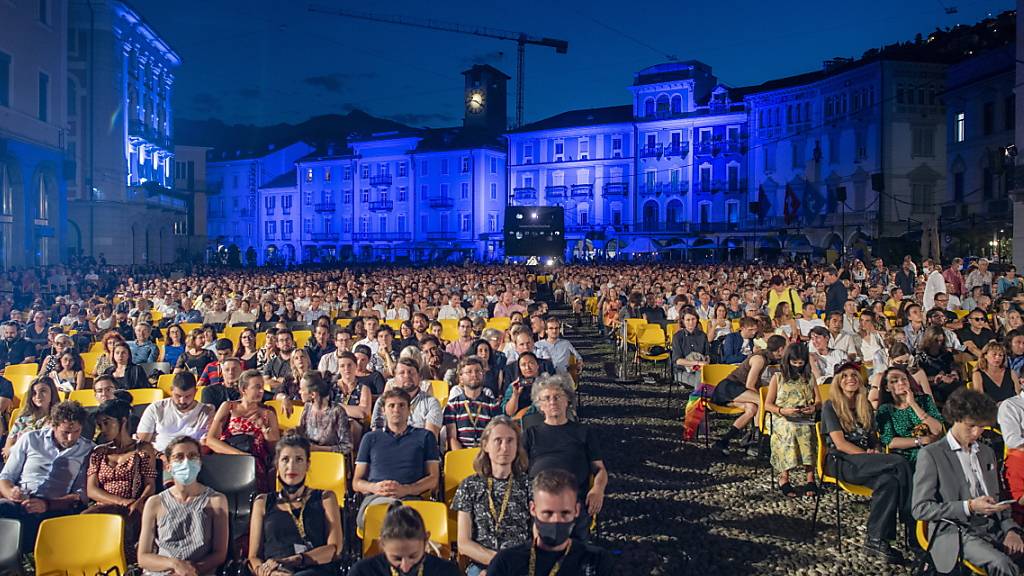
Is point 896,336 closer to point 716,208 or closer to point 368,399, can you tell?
point 368,399

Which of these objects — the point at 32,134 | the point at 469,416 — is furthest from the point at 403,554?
the point at 32,134

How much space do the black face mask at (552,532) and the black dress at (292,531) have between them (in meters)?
1.63

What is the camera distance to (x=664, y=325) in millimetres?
14789

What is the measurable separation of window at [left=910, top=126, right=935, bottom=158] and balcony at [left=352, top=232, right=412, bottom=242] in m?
41.2

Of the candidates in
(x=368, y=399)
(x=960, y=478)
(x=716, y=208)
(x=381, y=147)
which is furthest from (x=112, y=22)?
(x=960, y=478)

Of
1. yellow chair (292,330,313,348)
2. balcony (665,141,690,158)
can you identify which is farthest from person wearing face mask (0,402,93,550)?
balcony (665,141,690,158)

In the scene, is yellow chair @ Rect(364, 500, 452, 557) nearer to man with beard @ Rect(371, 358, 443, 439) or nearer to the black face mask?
the black face mask

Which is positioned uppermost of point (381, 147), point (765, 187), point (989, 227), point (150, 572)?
point (381, 147)

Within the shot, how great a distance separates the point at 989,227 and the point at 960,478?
32.0m

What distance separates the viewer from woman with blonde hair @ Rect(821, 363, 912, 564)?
6.19 metres

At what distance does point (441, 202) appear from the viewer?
71.2 m

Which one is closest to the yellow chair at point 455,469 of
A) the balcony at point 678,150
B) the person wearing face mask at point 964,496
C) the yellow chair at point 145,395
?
the person wearing face mask at point 964,496

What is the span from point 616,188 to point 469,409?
5998 centimetres

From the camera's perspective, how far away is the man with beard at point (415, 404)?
6676 mm
